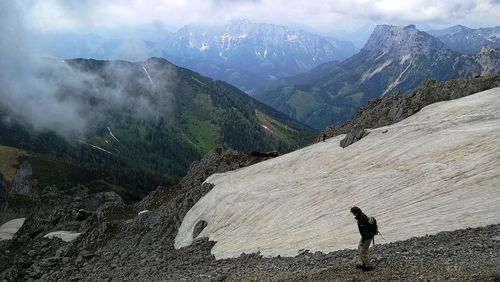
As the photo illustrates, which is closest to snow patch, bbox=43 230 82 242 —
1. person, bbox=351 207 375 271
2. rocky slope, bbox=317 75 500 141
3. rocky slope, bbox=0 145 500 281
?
rocky slope, bbox=0 145 500 281

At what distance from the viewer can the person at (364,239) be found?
25.7 metres

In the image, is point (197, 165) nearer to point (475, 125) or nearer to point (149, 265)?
point (149, 265)

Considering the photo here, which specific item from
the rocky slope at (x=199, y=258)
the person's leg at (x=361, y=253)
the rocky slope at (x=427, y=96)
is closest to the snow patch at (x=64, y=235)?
the rocky slope at (x=199, y=258)

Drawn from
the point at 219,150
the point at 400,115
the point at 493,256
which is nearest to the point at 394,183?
the point at 493,256

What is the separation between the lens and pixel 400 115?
221 ft

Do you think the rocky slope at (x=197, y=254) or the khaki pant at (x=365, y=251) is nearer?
the rocky slope at (x=197, y=254)

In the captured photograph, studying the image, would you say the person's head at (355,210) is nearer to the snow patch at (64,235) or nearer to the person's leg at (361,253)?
the person's leg at (361,253)

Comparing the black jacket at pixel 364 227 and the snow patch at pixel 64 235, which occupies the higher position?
the black jacket at pixel 364 227

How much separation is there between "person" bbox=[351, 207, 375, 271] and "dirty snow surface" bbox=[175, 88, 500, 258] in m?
6.76

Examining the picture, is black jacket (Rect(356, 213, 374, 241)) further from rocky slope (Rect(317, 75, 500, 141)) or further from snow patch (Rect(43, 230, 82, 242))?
snow patch (Rect(43, 230, 82, 242))

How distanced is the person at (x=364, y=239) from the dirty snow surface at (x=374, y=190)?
6.76 meters

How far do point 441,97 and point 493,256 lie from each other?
48274mm

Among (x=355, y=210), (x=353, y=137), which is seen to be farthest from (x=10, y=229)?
(x=355, y=210)

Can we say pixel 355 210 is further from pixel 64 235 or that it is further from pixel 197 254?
pixel 64 235
